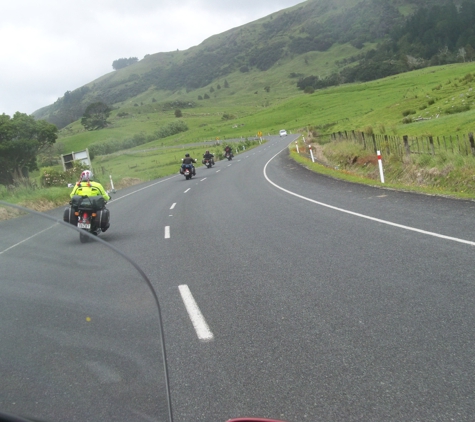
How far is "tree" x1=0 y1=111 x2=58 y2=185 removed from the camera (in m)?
29.9

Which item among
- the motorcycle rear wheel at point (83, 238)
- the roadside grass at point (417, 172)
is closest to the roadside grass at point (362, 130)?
the roadside grass at point (417, 172)

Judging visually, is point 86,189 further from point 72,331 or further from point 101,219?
point 72,331

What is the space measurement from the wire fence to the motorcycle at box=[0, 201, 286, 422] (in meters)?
15.5

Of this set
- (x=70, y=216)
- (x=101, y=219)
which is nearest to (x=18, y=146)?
(x=101, y=219)

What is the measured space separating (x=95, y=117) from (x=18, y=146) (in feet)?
173

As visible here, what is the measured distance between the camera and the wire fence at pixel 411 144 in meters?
16.7

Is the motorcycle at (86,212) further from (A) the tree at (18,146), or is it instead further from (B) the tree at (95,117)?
(B) the tree at (95,117)

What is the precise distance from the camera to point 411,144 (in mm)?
21781

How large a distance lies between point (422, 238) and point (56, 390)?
8.03m

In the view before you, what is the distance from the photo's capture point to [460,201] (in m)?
12.9

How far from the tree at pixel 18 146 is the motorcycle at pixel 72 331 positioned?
92.0 feet

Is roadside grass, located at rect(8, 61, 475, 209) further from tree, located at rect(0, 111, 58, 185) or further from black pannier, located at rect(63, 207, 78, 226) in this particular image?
black pannier, located at rect(63, 207, 78, 226)

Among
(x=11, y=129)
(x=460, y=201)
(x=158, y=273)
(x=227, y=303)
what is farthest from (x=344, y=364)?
(x=11, y=129)

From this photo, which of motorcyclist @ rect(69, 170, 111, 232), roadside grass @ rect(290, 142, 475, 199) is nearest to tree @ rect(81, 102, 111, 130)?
roadside grass @ rect(290, 142, 475, 199)
